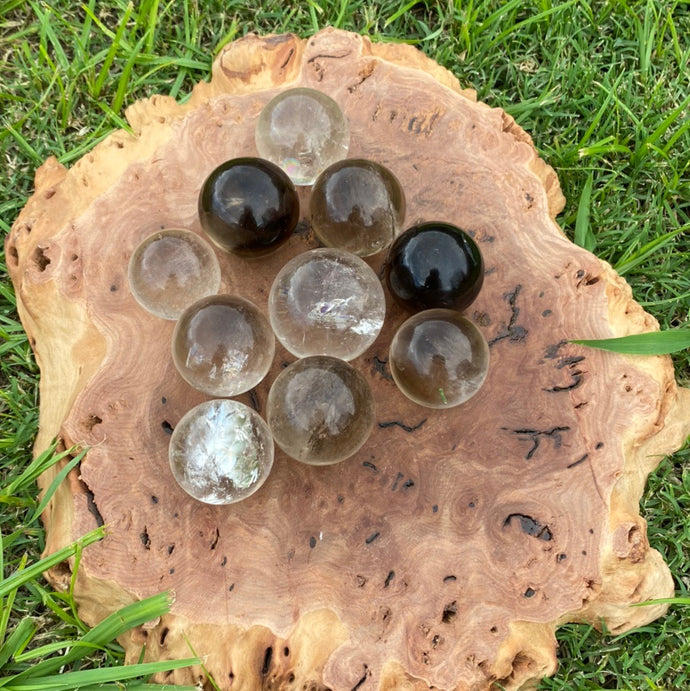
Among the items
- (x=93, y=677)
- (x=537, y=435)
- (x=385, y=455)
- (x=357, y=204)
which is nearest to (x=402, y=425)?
(x=385, y=455)

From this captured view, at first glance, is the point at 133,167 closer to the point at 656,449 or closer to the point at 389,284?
the point at 389,284

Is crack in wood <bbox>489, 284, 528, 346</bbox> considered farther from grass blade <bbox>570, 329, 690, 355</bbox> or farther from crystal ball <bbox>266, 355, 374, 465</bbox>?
crystal ball <bbox>266, 355, 374, 465</bbox>

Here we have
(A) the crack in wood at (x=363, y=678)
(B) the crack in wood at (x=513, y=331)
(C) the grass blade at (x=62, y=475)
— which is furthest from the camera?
(B) the crack in wood at (x=513, y=331)

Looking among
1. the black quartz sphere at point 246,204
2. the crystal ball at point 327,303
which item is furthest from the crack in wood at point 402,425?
the black quartz sphere at point 246,204

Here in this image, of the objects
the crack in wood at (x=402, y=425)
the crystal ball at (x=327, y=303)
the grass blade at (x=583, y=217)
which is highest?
the crystal ball at (x=327, y=303)

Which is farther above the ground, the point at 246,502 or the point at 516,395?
the point at 516,395

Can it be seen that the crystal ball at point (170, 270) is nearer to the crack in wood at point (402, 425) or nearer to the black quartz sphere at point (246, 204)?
the black quartz sphere at point (246, 204)

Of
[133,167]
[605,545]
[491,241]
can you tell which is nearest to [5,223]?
[133,167]

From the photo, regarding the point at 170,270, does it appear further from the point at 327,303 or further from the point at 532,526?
the point at 532,526
